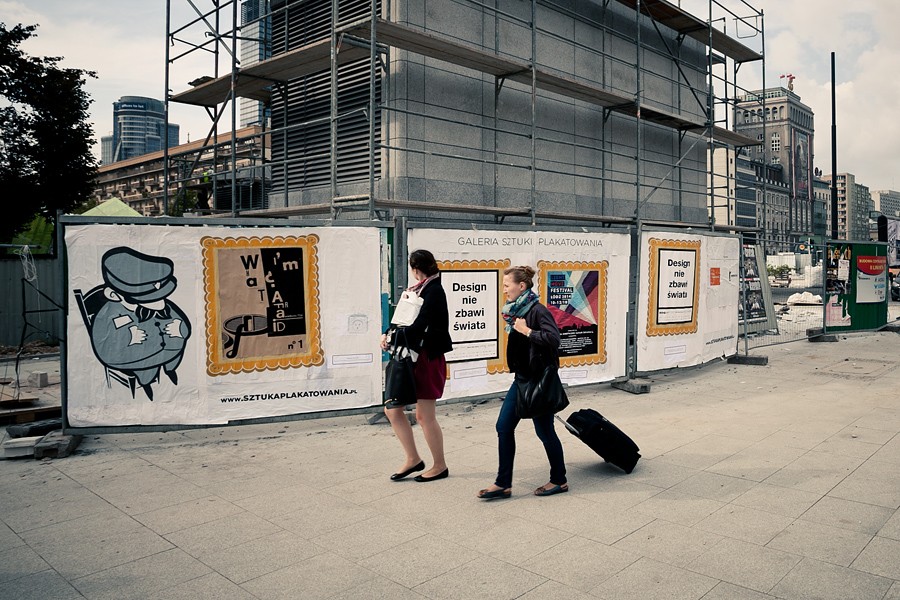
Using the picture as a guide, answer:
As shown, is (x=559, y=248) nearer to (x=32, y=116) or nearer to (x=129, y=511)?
(x=129, y=511)

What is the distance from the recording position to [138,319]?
7168mm

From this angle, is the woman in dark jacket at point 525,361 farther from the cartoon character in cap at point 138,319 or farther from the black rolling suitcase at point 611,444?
the cartoon character in cap at point 138,319

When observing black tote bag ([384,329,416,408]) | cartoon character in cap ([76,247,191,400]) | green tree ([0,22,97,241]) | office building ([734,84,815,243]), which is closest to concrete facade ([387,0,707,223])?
cartoon character in cap ([76,247,191,400])

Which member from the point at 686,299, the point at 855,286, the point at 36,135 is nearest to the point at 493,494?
the point at 686,299

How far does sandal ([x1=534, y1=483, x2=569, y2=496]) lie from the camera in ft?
18.2

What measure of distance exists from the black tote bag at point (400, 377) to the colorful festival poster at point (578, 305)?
4023 mm

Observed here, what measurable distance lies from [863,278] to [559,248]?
1100 cm

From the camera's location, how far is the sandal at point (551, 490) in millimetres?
5539

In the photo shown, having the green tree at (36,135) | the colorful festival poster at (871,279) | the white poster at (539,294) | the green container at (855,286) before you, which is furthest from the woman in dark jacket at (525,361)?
the green tree at (36,135)

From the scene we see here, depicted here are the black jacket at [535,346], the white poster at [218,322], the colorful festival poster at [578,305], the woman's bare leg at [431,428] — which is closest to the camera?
the black jacket at [535,346]

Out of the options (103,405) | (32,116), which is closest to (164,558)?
(103,405)

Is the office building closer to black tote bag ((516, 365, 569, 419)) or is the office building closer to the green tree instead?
the green tree

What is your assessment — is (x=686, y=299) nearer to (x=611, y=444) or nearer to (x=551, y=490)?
(x=611, y=444)

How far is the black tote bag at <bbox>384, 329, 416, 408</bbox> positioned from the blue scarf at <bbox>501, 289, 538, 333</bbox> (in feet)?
2.75
